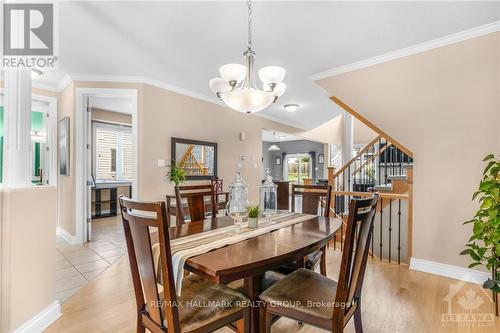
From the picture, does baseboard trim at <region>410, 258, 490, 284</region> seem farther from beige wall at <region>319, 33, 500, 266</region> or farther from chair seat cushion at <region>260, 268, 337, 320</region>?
chair seat cushion at <region>260, 268, 337, 320</region>

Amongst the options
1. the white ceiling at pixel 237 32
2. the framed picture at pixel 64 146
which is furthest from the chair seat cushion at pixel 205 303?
the framed picture at pixel 64 146

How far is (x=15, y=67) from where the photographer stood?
1787mm

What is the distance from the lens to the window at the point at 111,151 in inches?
233

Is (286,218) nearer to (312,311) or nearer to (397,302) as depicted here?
(312,311)

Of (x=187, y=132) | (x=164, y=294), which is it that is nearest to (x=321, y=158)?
(x=187, y=132)

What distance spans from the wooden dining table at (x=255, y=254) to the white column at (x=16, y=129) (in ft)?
3.74

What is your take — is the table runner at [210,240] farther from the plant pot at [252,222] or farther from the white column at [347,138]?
the white column at [347,138]

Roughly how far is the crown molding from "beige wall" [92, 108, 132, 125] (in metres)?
4.79

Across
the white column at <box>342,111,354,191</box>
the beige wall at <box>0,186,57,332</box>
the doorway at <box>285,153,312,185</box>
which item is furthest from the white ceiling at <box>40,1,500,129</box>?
the doorway at <box>285,153,312,185</box>

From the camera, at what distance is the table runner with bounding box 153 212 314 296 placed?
1.24 metres

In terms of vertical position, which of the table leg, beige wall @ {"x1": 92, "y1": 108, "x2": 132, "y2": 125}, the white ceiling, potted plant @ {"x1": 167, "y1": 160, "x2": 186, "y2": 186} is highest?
the white ceiling

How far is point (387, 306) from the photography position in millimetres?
2146

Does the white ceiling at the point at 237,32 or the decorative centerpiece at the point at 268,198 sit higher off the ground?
the white ceiling at the point at 237,32

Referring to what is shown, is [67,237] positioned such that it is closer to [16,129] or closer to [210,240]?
[16,129]
